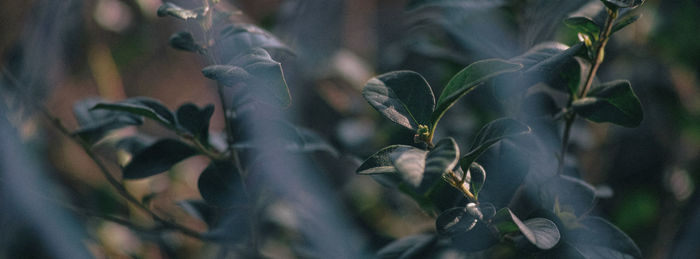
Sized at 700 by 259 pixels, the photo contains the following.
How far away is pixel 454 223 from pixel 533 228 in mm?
56

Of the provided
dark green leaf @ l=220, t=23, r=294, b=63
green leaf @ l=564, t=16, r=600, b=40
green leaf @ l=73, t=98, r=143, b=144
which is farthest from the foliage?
green leaf @ l=73, t=98, r=143, b=144

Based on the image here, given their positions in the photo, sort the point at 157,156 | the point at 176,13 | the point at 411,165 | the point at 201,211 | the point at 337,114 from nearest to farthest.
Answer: the point at 411,165
the point at 176,13
the point at 157,156
the point at 201,211
the point at 337,114

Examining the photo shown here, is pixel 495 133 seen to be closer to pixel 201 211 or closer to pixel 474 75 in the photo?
pixel 474 75

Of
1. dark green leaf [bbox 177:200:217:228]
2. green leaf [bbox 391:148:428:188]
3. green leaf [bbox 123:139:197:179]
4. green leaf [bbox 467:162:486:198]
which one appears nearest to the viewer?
green leaf [bbox 391:148:428:188]

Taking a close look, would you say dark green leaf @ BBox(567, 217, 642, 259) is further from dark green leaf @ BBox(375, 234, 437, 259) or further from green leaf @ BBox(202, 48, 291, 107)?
green leaf @ BBox(202, 48, 291, 107)

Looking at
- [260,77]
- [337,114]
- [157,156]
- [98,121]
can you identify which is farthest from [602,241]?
[337,114]

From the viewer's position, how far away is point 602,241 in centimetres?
40

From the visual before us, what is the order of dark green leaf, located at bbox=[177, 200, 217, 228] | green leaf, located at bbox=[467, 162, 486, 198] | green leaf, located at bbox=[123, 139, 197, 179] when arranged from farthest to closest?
dark green leaf, located at bbox=[177, 200, 217, 228] < green leaf, located at bbox=[123, 139, 197, 179] < green leaf, located at bbox=[467, 162, 486, 198]

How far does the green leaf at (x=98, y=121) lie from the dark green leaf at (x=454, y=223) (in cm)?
34

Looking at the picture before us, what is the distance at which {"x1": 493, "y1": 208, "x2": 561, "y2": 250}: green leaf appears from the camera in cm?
30

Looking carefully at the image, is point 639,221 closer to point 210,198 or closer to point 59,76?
point 210,198

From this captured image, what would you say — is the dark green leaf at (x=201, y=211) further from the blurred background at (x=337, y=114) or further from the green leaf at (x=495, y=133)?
the green leaf at (x=495, y=133)

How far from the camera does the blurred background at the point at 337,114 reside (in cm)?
66

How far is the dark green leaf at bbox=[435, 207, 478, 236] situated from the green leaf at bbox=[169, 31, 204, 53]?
0.25 metres
